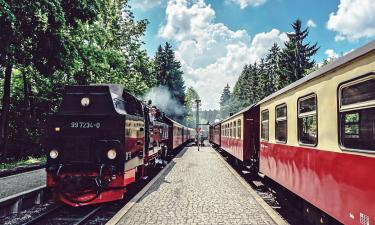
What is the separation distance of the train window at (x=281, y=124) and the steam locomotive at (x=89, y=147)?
13.0ft

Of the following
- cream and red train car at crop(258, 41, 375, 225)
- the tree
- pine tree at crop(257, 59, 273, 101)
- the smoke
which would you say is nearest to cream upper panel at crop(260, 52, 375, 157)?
cream and red train car at crop(258, 41, 375, 225)

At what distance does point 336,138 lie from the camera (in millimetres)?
4918

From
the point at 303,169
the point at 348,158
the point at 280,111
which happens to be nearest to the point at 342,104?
the point at 348,158

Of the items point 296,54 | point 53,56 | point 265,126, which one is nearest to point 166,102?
point 296,54

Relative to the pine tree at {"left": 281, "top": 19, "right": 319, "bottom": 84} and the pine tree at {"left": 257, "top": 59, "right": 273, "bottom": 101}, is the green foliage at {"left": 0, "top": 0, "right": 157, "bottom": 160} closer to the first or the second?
the pine tree at {"left": 281, "top": 19, "right": 319, "bottom": 84}

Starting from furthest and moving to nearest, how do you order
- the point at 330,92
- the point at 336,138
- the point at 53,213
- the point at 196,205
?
1. the point at 196,205
2. the point at 53,213
3. the point at 330,92
4. the point at 336,138

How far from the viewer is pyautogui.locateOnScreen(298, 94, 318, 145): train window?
5922 millimetres

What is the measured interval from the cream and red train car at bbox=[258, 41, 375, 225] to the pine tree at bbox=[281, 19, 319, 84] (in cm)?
4402

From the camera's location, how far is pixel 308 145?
616 centimetres

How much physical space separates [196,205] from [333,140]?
485 centimetres

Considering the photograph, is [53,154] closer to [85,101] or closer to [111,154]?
[111,154]

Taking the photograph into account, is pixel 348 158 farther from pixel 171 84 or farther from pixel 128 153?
pixel 171 84

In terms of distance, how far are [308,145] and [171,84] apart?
60768 millimetres

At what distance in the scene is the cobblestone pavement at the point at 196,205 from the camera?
7.50m
